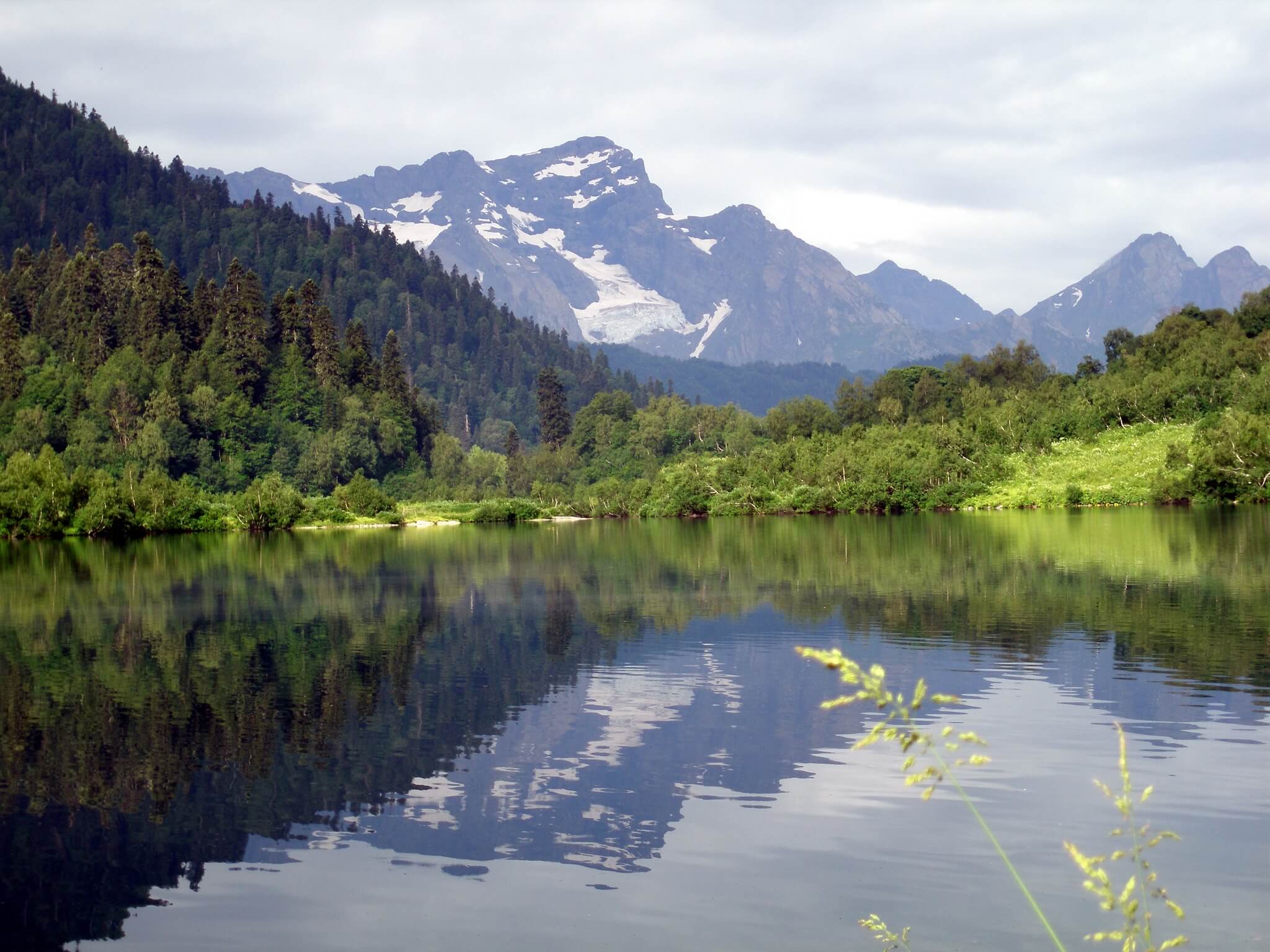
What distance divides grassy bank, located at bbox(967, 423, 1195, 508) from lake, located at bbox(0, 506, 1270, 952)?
6264 cm

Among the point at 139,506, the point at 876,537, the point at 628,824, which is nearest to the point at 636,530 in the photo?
the point at 876,537

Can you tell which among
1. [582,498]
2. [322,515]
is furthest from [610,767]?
[582,498]

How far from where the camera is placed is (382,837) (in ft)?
53.0

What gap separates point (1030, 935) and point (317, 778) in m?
10.9

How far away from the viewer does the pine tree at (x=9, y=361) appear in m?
128

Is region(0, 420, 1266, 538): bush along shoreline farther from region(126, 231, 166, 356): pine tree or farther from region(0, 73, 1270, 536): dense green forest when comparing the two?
region(126, 231, 166, 356): pine tree

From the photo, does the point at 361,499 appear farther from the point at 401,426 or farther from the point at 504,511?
the point at 401,426

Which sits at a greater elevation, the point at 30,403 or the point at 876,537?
the point at 30,403

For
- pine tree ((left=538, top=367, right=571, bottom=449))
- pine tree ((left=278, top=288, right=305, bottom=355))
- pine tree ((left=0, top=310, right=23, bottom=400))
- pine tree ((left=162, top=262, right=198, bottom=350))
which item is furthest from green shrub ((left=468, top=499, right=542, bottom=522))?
pine tree ((left=538, top=367, right=571, bottom=449))

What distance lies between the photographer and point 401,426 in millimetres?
151750

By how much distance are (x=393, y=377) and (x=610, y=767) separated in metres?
145

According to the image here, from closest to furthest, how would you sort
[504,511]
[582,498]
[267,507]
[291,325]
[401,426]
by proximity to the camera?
[267,507] < [504,511] < [582,498] < [291,325] < [401,426]

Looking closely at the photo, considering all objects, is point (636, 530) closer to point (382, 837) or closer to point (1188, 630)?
point (1188, 630)

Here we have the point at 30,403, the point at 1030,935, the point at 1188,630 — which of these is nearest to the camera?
the point at 1030,935
